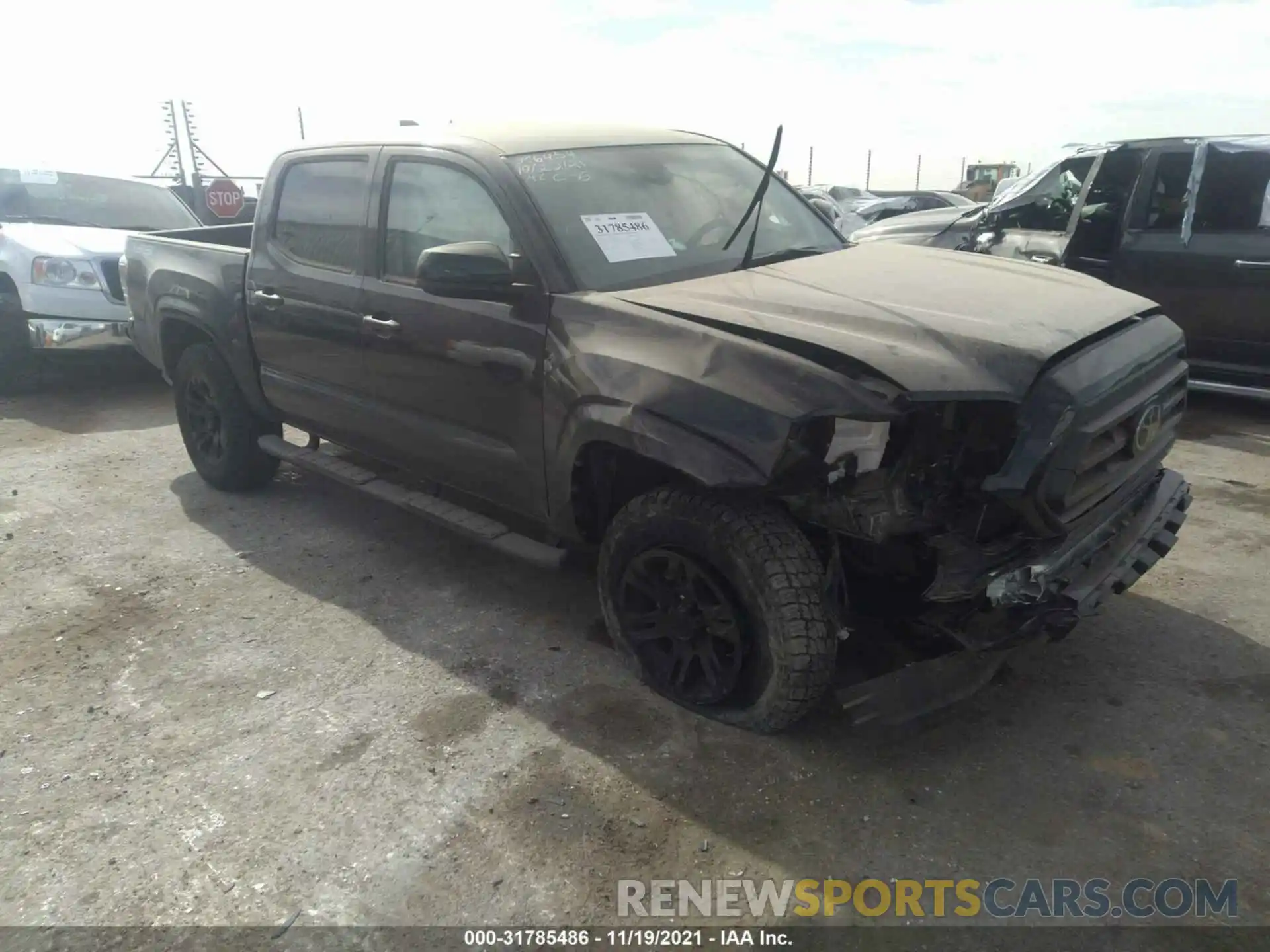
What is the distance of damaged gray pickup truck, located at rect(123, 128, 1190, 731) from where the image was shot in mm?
2527

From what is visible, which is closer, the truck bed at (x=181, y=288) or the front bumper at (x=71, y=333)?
the truck bed at (x=181, y=288)

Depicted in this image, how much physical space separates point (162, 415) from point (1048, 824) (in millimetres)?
6666

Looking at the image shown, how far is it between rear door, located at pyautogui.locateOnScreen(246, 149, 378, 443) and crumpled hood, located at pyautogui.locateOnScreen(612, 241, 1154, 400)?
1477mm

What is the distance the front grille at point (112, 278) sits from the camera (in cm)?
704

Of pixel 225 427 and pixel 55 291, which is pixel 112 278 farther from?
pixel 225 427

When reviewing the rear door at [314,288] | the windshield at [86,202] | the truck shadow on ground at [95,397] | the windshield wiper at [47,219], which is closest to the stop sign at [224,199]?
the windshield at [86,202]

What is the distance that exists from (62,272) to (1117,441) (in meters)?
7.40

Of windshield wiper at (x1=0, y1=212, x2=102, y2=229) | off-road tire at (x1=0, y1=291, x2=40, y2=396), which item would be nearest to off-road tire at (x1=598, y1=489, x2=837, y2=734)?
off-road tire at (x1=0, y1=291, x2=40, y2=396)

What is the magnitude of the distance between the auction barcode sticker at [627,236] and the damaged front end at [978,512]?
3.64 ft

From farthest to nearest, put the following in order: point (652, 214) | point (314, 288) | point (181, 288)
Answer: point (181, 288) → point (314, 288) → point (652, 214)

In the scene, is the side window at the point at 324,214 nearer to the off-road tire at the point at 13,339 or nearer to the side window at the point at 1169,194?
the off-road tire at the point at 13,339

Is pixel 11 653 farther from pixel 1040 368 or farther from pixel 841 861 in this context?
pixel 1040 368

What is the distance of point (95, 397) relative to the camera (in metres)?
7.45

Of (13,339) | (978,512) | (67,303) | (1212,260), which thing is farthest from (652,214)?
(13,339)
